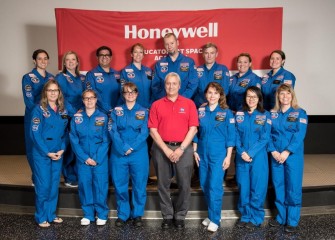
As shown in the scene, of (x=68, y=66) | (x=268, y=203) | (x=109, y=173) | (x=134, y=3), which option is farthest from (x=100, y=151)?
(x=134, y=3)

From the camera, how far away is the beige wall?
5.55 m

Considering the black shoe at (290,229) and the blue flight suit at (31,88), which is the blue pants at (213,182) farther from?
the blue flight suit at (31,88)

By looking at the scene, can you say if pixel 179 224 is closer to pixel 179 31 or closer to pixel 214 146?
pixel 214 146

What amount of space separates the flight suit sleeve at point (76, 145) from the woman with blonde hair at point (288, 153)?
1.84 meters

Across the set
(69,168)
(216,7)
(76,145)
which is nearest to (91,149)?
(76,145)

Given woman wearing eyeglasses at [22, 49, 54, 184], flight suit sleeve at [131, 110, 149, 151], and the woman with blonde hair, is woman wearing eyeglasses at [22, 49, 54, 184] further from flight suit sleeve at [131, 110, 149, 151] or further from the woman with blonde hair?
the woman with blonde hair

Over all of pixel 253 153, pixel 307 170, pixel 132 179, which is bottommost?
pixel 307 170

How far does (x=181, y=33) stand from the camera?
186 inches

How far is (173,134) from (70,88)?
53.6 inches

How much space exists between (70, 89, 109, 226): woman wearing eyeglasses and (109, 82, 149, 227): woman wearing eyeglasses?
0.12m

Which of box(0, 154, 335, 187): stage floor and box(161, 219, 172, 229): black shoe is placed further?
box(0, 154, 335, 187): stage floor

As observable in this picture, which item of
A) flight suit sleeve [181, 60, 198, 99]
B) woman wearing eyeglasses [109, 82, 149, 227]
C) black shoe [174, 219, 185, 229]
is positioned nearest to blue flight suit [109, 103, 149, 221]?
woman wearing eyeglasses [109, 82, 149, 227]

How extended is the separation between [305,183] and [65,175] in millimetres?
2723

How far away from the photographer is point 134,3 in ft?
18.2
